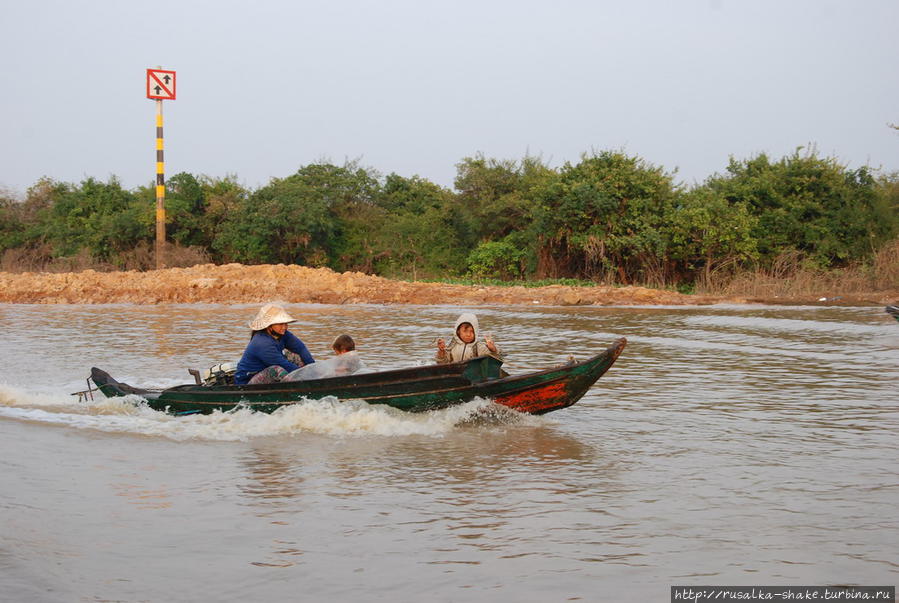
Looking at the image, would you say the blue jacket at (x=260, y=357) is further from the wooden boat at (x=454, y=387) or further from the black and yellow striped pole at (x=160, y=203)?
the black and yellow striped pole at (x=160, y=203)

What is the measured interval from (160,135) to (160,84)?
8.31 ft

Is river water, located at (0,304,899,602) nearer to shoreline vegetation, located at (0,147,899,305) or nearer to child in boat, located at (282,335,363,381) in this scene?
child in boat, located at (282,335,363,381)

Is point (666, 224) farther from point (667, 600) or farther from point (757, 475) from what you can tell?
point (667, 600)

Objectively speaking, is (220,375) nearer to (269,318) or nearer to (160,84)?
(269,318)

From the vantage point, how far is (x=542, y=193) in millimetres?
29828

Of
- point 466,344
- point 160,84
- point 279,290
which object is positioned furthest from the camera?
point 160,84

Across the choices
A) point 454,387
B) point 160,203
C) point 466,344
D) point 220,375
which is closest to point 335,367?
point 454,387

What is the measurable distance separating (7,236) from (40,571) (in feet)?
138

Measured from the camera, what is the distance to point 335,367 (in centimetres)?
866

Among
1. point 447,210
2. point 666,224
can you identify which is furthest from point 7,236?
point 666,224

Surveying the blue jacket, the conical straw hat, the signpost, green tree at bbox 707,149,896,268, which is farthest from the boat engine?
the signpost

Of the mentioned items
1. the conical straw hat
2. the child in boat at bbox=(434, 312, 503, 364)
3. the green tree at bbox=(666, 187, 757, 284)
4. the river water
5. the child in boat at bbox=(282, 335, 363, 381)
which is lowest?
the river water

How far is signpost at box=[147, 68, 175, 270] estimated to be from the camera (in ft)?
114

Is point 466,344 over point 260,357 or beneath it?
over
